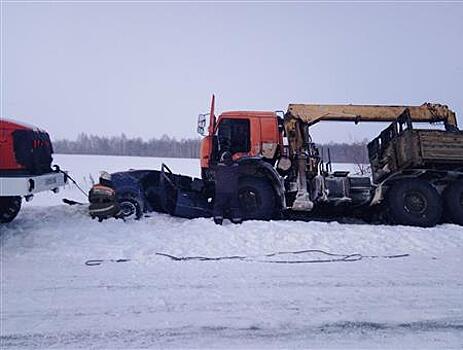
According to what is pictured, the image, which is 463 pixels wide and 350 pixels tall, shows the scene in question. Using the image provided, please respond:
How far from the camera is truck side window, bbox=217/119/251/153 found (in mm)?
9414

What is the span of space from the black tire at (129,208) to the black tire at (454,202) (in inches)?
292

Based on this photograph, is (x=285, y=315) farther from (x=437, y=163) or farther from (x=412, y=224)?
(x=437, y=163)

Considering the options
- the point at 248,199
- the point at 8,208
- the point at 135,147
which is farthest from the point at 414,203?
the point at 135,147

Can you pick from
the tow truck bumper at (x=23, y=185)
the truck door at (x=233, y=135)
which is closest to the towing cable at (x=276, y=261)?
the tow truck bumper at (x=23, y=185)

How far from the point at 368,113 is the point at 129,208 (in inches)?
265

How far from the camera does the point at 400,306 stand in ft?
13.2

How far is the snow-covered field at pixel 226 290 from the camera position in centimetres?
339

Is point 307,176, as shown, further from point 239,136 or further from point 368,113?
point 368,113

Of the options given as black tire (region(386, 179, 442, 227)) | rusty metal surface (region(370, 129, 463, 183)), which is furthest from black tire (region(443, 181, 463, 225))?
rusty metal surface (region(370, 129, 463, 183))

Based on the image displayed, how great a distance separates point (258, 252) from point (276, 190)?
304 centimetres

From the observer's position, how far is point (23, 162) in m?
6.59

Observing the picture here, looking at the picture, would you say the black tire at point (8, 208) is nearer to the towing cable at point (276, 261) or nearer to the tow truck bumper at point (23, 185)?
the tow truck bumper at point (23, 185)

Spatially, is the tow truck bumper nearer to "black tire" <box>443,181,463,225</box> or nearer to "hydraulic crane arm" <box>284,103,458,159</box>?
"hydraulic crane arm" <box>284,103,458,159</box>

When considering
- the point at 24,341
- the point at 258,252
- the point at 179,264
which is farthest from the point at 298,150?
the point at 24,341
